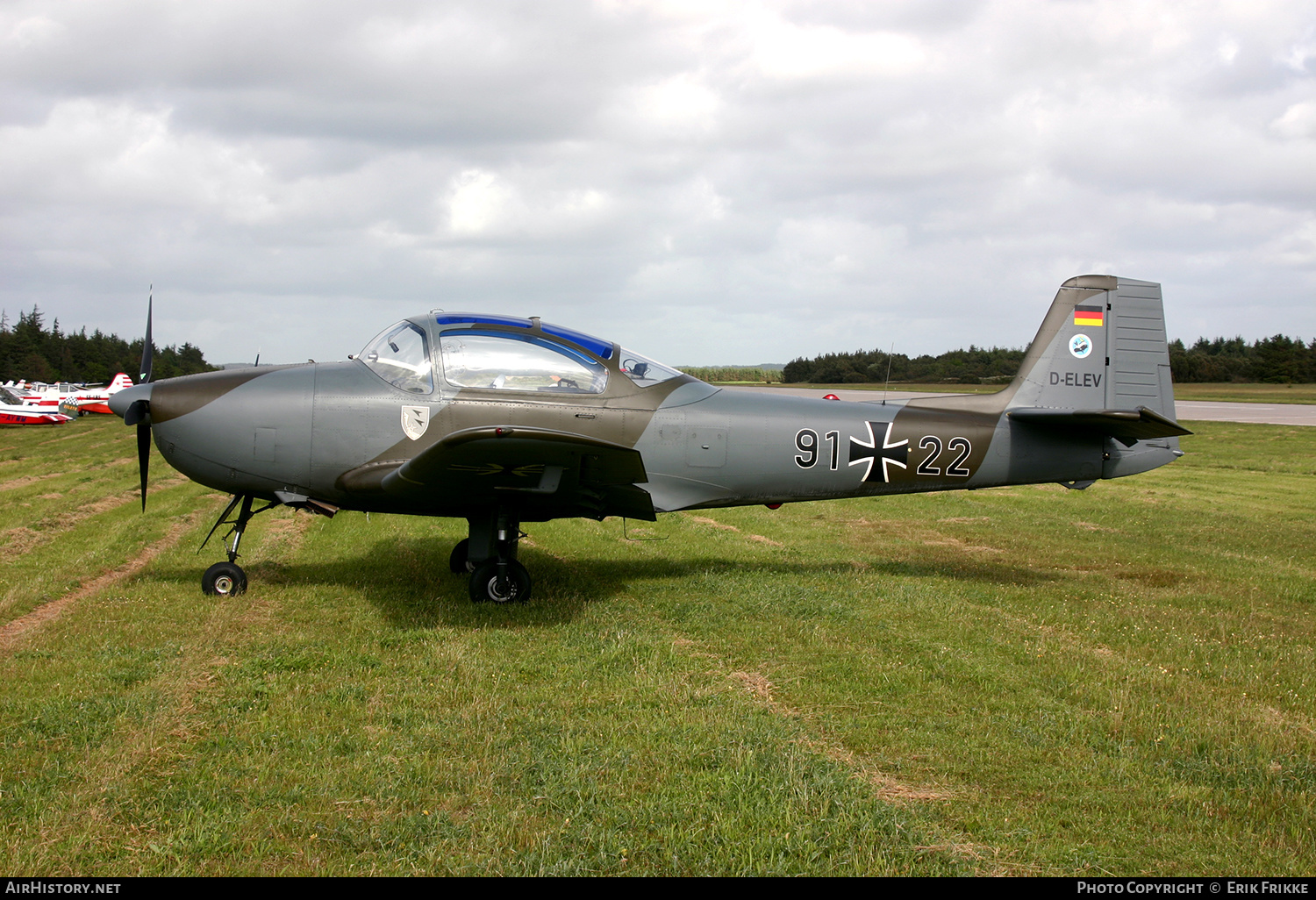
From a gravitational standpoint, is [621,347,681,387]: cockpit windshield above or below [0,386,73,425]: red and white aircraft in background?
above

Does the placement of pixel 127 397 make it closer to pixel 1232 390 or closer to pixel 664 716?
pixel 664 716

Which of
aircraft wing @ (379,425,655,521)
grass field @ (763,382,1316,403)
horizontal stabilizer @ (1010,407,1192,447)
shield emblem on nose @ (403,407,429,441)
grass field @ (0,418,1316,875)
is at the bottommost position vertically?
grass field @ (0,418,1316,875)

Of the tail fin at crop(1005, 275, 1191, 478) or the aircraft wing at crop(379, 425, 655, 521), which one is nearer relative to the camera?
the aircraft wing at crop(379, 425, 655, 521)

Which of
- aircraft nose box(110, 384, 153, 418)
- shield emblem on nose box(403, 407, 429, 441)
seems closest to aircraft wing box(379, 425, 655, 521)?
shield emblem on nose box(403, 407, 429, 441)

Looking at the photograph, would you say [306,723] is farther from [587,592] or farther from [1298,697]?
[1298,697]

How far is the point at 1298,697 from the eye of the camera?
5.32m

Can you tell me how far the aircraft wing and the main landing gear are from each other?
0.86ft

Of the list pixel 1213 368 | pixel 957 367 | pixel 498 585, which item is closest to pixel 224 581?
pixel 498 585

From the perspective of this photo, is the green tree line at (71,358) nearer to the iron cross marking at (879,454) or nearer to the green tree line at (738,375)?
the green tree line at (738,375)

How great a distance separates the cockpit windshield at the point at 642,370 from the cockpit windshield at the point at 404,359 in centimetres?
179

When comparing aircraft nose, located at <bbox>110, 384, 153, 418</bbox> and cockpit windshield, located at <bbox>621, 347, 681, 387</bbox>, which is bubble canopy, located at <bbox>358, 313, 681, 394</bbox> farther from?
aircraft nose, located at <bbox>110, 384, 153, 418</bbox>

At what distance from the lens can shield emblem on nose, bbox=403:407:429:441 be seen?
7.63 meters
